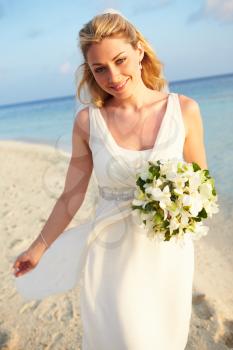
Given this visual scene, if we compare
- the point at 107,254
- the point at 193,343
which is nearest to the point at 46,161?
the point at 193,343

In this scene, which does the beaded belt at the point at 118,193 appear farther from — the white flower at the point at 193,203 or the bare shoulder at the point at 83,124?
the white flower at the point at 193,203

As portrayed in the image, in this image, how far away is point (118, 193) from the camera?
2941 millimetres

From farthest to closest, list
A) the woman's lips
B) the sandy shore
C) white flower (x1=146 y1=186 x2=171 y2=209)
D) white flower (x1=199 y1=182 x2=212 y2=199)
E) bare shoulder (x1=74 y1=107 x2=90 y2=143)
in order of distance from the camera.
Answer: the sandy shore → bare shoulder (x1=74 y1=107 x2=90 y2=143) → the woman's lips → white flower (x1=199 y1=182 x2=212 y2=199) → white flower (x1=146 y1=186 x2=171 y2=209)

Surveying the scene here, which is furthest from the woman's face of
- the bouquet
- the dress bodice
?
the bouquet

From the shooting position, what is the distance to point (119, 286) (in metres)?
2.79

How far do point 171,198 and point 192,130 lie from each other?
69 cm

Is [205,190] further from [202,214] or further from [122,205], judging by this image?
[122,205]

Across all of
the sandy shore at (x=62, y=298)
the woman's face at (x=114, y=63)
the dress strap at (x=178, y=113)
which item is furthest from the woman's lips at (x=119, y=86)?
the sandy shore at (x=62, y=298)

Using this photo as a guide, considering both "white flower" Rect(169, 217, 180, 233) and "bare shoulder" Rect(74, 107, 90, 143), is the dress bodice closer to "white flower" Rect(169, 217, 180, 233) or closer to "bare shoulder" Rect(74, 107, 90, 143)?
"bare shoulder" Rect(74, 107, 90, 143)

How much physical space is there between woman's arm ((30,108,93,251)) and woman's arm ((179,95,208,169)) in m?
0.68

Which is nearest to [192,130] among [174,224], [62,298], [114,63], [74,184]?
[114,63]

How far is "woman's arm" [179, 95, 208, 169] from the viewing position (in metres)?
2.97

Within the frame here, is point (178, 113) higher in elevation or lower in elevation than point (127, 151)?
higher

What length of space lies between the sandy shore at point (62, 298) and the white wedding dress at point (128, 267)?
1444 mm
